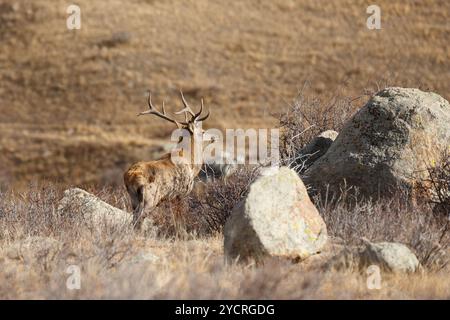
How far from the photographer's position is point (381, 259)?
7.73m

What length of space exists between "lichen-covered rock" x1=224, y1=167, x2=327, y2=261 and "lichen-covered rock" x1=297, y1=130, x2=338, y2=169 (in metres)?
3.19

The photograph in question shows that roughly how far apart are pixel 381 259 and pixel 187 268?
174cm

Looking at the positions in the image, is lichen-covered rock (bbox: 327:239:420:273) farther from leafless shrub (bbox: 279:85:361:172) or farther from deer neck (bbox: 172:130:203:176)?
leafless shrub (bbox: 279:85:361:172)

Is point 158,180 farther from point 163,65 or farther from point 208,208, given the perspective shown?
point 163,65

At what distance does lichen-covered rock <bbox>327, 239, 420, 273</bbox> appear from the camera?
773cm

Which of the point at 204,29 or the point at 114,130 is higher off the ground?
the point at 204,29

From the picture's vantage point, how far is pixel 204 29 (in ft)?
129

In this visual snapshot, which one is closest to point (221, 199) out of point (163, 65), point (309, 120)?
point (309, 120)

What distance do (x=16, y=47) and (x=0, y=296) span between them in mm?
31886

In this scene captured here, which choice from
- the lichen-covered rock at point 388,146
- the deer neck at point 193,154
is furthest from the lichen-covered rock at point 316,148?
the deer neck at point 193,154

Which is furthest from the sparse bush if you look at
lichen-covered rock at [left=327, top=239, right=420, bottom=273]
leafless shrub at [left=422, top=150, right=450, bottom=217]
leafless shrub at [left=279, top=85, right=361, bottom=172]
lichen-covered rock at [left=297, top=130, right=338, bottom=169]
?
lichen-covered rock at [left=327, top=239, right=420, bottom=273]

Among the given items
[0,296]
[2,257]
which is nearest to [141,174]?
[2,257]

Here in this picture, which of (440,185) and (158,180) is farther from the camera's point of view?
(158,180)

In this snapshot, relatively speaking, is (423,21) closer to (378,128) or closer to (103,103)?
(103,103)
